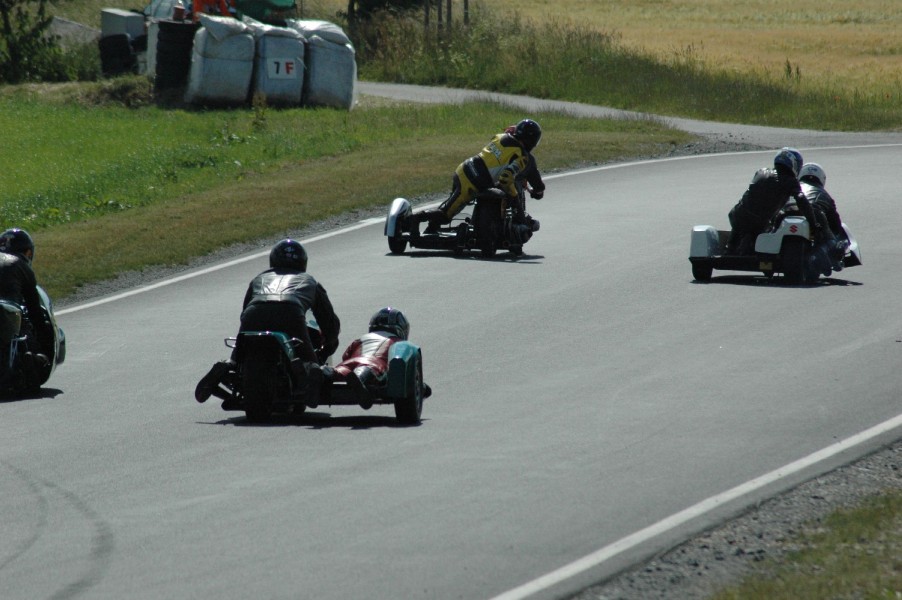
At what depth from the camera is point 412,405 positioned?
32.6 feet

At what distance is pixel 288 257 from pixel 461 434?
181 centimetres

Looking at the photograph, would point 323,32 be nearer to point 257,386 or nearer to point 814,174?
point 814,174

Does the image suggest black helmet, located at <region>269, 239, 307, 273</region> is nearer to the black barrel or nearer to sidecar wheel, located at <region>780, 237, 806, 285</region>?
sidecar wheel, located at <region>780, 237, 806, 285</region>

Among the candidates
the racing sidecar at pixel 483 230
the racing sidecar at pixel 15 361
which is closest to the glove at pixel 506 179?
the racing sidecar at pixel 483 230

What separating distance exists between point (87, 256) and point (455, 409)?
9.35 meters

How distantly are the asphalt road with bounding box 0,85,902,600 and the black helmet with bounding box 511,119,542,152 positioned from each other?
4.43 ft

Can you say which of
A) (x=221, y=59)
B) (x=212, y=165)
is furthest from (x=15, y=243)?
(x=221, y=59)

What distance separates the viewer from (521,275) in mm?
16719

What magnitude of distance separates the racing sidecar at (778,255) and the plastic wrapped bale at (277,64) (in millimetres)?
21207

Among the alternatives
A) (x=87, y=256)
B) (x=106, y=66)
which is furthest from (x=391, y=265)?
(x=106, y=66)

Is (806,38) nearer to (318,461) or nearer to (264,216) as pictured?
(264,216)

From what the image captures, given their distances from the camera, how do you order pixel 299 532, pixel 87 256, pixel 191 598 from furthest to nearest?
1. pixel 87 256
2. pixel 299 532
3. pixel 191 598

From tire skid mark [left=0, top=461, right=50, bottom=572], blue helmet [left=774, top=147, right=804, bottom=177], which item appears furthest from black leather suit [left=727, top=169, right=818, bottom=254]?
tire skid mark [left=0, top=461, right=50, bottom=572]

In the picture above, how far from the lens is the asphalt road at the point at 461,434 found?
672 centimetres
